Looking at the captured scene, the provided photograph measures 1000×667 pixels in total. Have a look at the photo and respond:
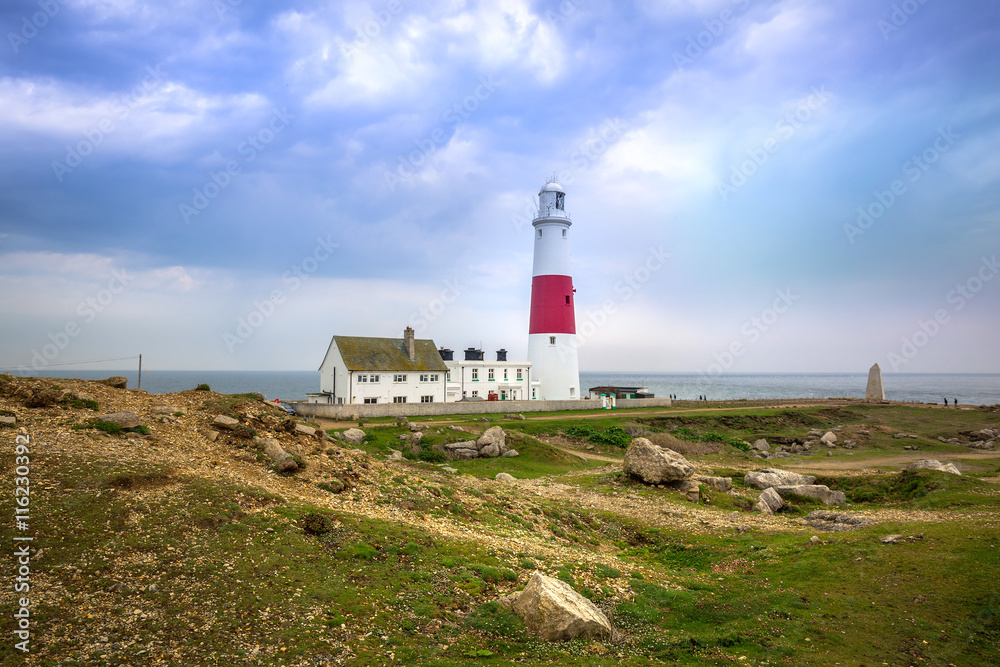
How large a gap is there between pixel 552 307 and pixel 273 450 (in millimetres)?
43003

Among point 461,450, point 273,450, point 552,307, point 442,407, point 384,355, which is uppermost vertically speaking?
point 552,307

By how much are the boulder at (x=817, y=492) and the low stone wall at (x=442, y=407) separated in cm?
3129

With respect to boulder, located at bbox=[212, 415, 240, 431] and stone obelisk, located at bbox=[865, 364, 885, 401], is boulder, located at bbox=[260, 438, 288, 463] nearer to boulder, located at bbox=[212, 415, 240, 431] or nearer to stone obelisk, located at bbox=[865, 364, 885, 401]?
boulder, located at bbox=[212, 415, 240, 431]

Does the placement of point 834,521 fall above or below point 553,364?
below

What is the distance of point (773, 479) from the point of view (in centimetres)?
2809

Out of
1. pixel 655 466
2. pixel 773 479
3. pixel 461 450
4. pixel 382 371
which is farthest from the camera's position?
pixel 382 371

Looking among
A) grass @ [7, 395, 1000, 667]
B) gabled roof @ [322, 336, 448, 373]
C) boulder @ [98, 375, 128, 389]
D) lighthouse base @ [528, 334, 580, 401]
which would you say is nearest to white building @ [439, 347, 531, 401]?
lighthouse base @ [528, 334, 580, 401]

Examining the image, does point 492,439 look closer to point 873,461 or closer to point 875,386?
point 873,461

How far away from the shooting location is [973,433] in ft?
166

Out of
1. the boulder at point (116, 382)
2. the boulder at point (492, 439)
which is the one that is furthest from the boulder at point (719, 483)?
the boulder at point (116, 382)

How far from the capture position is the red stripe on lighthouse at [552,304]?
58.3 metres

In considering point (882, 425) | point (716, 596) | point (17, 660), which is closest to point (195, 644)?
point (17, 660)

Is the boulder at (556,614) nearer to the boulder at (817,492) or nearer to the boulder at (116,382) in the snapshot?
the boulder at (817,492)

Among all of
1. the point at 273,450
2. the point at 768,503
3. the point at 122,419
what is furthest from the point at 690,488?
the point at 122,419
